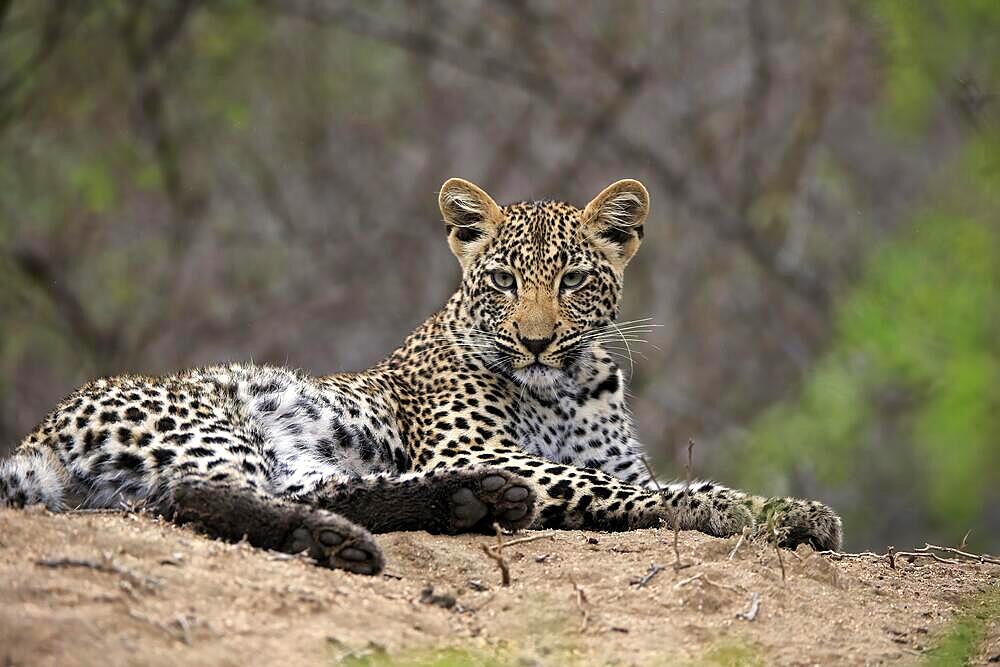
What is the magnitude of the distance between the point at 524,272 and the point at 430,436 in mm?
1201

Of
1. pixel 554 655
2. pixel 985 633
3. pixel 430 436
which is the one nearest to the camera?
pixel 554 655

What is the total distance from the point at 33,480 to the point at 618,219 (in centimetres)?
429

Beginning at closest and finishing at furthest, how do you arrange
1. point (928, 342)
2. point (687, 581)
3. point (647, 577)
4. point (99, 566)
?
point (99, 566), point (687, 581), point (647, 577), point (928, 342)

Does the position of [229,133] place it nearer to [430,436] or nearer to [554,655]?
[430,436]

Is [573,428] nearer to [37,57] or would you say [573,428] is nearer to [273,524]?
[273,524]

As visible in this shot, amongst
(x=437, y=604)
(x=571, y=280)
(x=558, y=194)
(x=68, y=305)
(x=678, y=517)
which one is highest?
(x=558, y=194)

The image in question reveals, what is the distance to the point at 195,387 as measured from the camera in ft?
29.1

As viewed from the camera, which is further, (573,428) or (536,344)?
(573,428)

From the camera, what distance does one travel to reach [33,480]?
7957mm

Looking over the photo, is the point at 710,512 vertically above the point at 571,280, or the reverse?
the point at 571,280

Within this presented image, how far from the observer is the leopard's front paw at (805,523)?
832 centimetres

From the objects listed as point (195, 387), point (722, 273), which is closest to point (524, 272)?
point (195, 387)

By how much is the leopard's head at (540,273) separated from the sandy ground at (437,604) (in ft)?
6.69

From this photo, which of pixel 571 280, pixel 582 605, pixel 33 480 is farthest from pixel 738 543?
pixel 33 480
